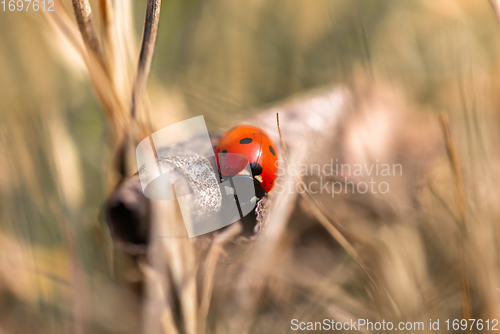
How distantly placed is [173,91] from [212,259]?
603 mm

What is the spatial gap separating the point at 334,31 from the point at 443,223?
24.1 inches

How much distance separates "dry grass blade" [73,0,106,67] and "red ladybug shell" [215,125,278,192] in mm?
254

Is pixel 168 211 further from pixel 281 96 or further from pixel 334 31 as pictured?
pixel 334 31

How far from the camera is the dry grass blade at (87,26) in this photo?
46cm

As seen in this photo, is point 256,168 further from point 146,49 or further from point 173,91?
point 173,91

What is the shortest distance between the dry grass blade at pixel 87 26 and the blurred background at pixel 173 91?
7cm

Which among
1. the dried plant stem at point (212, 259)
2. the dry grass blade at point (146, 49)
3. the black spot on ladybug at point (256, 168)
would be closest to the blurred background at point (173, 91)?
the dry grass blade at point (146, 49)

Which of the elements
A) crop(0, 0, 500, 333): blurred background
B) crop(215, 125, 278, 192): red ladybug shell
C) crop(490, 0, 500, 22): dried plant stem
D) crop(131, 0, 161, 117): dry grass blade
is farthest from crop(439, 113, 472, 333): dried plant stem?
crop(131, 0, 161, 117): dry grass blade

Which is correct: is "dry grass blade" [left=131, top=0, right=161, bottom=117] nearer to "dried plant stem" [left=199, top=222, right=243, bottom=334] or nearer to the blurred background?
the blurred background

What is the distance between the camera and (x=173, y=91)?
0.92 meters

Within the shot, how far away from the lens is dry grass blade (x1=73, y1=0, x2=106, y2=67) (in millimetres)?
460

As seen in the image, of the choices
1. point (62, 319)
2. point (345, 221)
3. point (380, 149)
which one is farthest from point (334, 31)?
point (62, 319)

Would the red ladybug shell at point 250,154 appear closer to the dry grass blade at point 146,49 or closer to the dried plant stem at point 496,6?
the dry grass blade at point 146,49

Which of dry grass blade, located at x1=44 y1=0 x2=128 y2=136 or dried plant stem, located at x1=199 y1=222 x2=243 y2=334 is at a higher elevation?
dry grass blade, located at x1=44 y1=0 x2=128 y2=136
